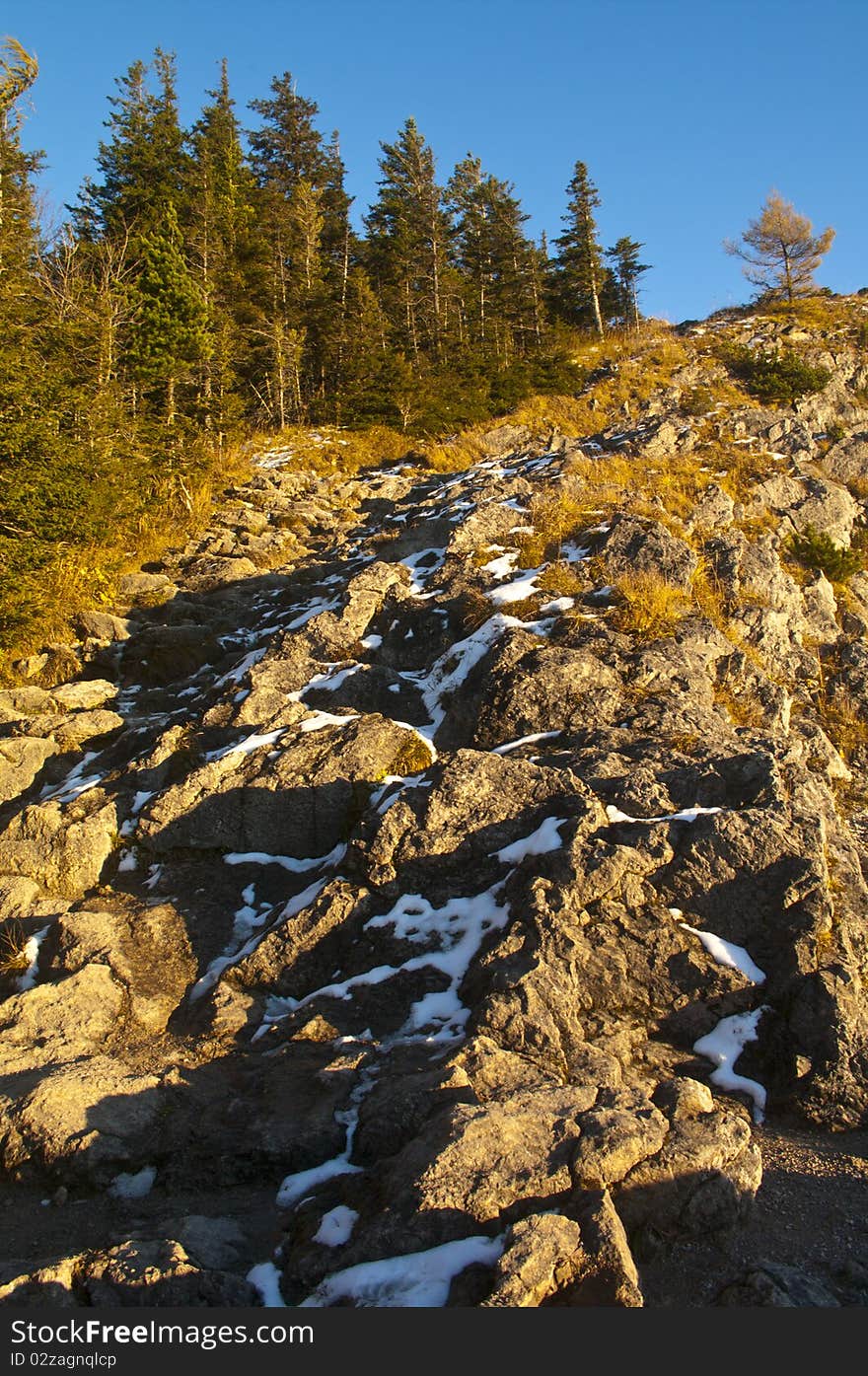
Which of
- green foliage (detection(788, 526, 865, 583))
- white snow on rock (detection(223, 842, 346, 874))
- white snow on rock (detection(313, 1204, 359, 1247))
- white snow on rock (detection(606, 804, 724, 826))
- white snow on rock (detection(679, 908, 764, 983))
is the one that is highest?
green foliage (detection(788, 526, 865, 583))

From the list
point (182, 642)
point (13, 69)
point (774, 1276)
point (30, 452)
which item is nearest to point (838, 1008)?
point (774, 1276)

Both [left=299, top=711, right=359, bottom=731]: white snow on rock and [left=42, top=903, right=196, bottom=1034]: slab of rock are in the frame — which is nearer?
[left=42, top=903, right=196, bottom=1034]: slab of rock

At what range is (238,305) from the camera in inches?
1399

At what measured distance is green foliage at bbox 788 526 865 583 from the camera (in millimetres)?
14023

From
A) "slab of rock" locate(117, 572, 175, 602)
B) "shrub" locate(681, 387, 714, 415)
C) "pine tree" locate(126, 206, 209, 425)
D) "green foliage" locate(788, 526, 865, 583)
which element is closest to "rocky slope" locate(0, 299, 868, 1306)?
"green foliage" locate(788, 526, 865, 583)

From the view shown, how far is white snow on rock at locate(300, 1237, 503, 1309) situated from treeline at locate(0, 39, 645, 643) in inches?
590

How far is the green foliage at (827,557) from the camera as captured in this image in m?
14.0

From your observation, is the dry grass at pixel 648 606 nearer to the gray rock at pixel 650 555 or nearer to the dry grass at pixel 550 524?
the gray rock at pixel 650 555

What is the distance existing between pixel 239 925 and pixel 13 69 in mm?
21329

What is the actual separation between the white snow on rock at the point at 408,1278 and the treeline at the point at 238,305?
1499 centimetres

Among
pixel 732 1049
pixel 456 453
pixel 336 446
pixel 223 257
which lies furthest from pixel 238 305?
pixel 732 1049

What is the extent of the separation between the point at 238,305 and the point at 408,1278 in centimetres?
3870

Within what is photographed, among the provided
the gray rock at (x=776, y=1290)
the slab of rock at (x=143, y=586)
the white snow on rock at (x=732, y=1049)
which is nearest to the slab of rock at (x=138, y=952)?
the white snow on rock at (x=732, y=1049)

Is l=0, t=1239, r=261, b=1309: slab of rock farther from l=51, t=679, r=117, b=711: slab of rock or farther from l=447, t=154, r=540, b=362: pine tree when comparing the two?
l=447, t=154, r=540, b=362: pine tree
